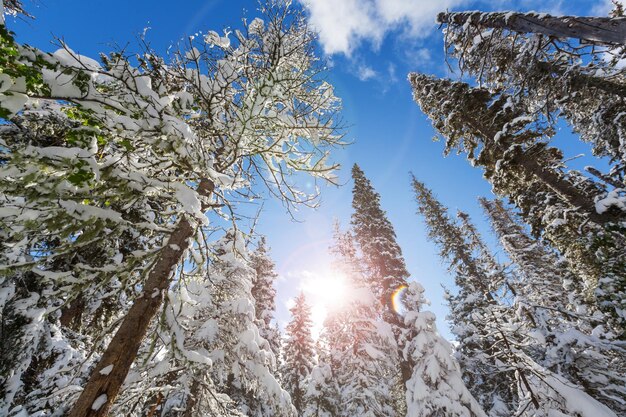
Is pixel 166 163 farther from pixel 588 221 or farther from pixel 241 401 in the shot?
pixel 241 401

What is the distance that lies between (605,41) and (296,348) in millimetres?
23947

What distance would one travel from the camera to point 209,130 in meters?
5.37

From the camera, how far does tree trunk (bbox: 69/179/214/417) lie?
325 cm

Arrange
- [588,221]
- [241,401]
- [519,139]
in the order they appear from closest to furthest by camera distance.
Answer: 1. [588,221]
2. [519,139]
3. [241,401]

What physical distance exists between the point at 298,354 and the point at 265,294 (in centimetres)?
548

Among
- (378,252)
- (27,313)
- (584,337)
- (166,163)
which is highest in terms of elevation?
(378,252)

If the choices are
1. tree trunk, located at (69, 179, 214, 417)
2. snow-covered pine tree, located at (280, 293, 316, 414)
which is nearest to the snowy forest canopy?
tree trunk, located at (69, 179, 214, 417)

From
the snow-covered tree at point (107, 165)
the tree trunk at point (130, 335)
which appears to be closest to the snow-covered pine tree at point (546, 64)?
the snow-covered tree at point (107, 165)

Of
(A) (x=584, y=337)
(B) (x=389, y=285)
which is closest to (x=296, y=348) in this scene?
(B) (x=389, y=285)

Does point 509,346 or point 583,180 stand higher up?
point 583,180

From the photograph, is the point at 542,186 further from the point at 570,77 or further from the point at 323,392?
Answer: the point at 323,392

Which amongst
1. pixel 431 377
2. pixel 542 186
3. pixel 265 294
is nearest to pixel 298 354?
pixel 265 294

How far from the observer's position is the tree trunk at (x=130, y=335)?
3254 millimetres

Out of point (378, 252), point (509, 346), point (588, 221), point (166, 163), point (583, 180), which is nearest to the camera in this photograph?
point (166, 163)
